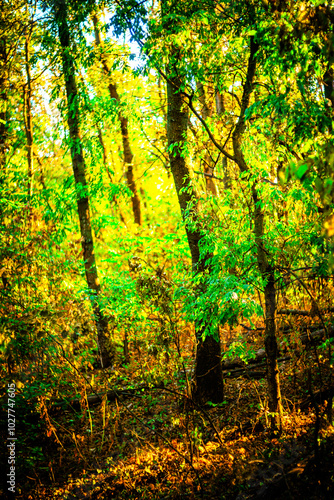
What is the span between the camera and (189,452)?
190 inches

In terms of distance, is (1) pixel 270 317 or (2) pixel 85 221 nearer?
(1) pixel 270 317

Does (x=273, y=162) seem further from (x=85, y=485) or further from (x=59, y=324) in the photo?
(x=85, y=485)

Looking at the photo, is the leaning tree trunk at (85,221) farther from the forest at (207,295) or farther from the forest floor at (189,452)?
the forest floor at (189,452)

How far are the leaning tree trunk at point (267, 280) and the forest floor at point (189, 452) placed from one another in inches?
10.2

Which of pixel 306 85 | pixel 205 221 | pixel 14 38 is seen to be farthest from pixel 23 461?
pixel 14 38

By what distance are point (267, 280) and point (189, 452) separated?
2734 mm

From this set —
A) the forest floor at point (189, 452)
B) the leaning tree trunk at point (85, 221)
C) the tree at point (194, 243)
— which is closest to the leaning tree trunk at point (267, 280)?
the forest floor at point (189, 452)

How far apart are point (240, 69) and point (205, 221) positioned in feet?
7.82

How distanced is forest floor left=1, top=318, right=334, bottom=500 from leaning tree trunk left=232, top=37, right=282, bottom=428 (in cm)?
26

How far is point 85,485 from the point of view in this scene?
5090 mm

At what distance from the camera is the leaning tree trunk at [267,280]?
4801mm

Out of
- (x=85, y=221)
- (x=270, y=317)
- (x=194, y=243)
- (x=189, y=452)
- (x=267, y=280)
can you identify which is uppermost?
(x=85, y=221)

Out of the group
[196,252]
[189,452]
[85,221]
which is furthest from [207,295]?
[85,221]

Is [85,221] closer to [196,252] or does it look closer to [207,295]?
[196,252]
